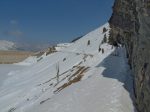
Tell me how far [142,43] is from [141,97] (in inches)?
189

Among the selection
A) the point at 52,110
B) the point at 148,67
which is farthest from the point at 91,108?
the point at 148,67

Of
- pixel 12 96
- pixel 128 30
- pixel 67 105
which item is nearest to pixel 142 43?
pixel 67 105

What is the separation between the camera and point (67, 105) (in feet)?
124

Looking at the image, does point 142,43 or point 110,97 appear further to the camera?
point 110,97

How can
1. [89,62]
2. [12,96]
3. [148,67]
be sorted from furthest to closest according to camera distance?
[89,62] < [12,96] < [148,67]

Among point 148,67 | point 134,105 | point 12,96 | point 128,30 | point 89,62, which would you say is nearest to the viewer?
point 148,67

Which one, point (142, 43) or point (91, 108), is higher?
point (142, 43)

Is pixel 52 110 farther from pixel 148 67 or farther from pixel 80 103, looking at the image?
pixel 148 67

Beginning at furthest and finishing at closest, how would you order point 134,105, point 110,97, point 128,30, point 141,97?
point 128,30
point 110,97
point 134,105
point 141,97


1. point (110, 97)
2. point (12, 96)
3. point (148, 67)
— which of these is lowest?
point (12, 96)

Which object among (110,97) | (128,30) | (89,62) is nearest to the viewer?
(110,97)

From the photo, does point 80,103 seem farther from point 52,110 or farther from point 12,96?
point 12,96

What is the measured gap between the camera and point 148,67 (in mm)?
26641

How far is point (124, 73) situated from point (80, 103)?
10241 mm
